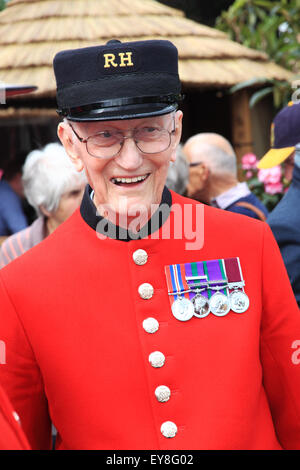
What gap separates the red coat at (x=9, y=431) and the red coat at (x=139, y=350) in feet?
0.89

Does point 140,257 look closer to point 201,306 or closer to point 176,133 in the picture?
point 201,306

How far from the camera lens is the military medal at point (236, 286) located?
6.04ft

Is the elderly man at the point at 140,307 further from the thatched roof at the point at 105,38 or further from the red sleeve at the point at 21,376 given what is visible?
the thatched roof at the point at 105,38

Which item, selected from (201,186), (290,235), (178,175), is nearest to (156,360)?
(290,235)

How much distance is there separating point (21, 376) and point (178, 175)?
2.16m

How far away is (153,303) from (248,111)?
5945mm

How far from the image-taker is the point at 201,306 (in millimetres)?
1842

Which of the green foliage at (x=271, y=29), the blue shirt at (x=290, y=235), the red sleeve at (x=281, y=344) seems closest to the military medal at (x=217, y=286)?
the red sleeve at (x=281, y=344)

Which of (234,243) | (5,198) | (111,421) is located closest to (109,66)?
(234,243)

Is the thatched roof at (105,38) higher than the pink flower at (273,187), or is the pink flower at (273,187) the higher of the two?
the thatched roof at (105,38)

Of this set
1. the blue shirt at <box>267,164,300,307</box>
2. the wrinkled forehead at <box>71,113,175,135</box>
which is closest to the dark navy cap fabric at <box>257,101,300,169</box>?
the blue shirt at <box>267,164,300,307</box>

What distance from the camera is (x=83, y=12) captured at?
7.25 metres

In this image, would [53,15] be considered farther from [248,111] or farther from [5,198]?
[5,198]

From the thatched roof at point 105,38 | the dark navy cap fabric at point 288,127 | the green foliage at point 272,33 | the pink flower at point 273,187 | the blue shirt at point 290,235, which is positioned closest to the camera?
the blue shirt at point 290,235
